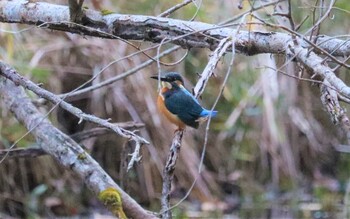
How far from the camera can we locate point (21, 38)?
346cm

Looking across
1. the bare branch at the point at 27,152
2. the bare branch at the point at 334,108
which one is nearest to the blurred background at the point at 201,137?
the bare branch at the point at 27,152

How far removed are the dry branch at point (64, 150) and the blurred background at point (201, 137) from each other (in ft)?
3.26

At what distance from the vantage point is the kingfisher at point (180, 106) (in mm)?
1636

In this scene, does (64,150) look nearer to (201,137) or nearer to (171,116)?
(171,116)

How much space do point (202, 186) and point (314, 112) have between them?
592mm

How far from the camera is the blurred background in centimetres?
329

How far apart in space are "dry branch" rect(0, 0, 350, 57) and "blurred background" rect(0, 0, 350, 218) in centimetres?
153

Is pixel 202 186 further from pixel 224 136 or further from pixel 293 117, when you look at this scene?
pixel 293 117

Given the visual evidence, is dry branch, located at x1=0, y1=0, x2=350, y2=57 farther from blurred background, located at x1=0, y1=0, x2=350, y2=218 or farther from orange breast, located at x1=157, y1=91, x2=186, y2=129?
blurred background, located at x1=0, y1=0, x2=350, y2=218

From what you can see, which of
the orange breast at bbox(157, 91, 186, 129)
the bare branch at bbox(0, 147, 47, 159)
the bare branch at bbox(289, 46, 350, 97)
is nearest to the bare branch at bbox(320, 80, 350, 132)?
the bare branch at bbox(289, 46, 350, 97)

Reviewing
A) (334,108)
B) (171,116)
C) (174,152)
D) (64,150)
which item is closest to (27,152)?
(64,150)

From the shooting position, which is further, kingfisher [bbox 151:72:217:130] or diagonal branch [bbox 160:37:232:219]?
kingfisher [bbox 151:72:217:130]

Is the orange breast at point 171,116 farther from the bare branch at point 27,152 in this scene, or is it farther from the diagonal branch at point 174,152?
the bare branch at point 27,152

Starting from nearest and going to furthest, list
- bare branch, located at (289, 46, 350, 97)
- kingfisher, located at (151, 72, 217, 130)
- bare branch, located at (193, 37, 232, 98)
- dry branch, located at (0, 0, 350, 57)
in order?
bare branch, located at (289, 46, 350, 97)
bare branch, located at (193, 37, 232, 98)
dry branch, located at (0, 0, 350, 57)
kingfisher, located at (151, 72, 217, 130)
